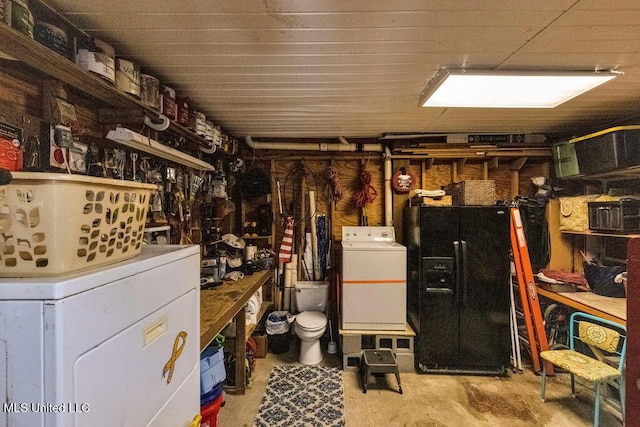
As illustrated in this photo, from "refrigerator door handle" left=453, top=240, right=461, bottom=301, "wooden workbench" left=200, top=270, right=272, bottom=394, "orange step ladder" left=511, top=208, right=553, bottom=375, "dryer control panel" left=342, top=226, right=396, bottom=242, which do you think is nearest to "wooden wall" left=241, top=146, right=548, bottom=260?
"dryer control panel" left=342, top=226, right=396, bottom=242

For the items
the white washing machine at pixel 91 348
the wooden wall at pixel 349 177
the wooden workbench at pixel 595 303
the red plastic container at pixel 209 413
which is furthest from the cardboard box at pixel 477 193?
the white washing machine at pixel 91 348

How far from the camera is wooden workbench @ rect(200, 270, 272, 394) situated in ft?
5.25

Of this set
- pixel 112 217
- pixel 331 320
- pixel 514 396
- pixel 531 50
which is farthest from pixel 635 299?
pixel 331 320

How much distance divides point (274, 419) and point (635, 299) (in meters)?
2.19

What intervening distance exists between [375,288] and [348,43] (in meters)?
2.17

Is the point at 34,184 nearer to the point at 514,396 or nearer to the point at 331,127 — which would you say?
the point at 331,127

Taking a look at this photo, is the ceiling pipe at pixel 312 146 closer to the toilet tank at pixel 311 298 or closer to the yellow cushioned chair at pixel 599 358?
the toilet tank at pixel 311 298

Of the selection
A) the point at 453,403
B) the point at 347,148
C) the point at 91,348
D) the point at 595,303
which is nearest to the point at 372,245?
the point at 347,148

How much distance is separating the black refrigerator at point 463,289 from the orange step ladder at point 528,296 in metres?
0.20

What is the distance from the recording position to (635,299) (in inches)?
38.4

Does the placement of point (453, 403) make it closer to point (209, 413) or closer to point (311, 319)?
point (311, 319)

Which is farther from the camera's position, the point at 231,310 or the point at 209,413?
the point at 231,310

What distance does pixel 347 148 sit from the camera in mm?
3449

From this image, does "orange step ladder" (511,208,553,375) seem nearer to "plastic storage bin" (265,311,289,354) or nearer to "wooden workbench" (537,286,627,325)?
"wooden workbench" (537,286,627,325)
